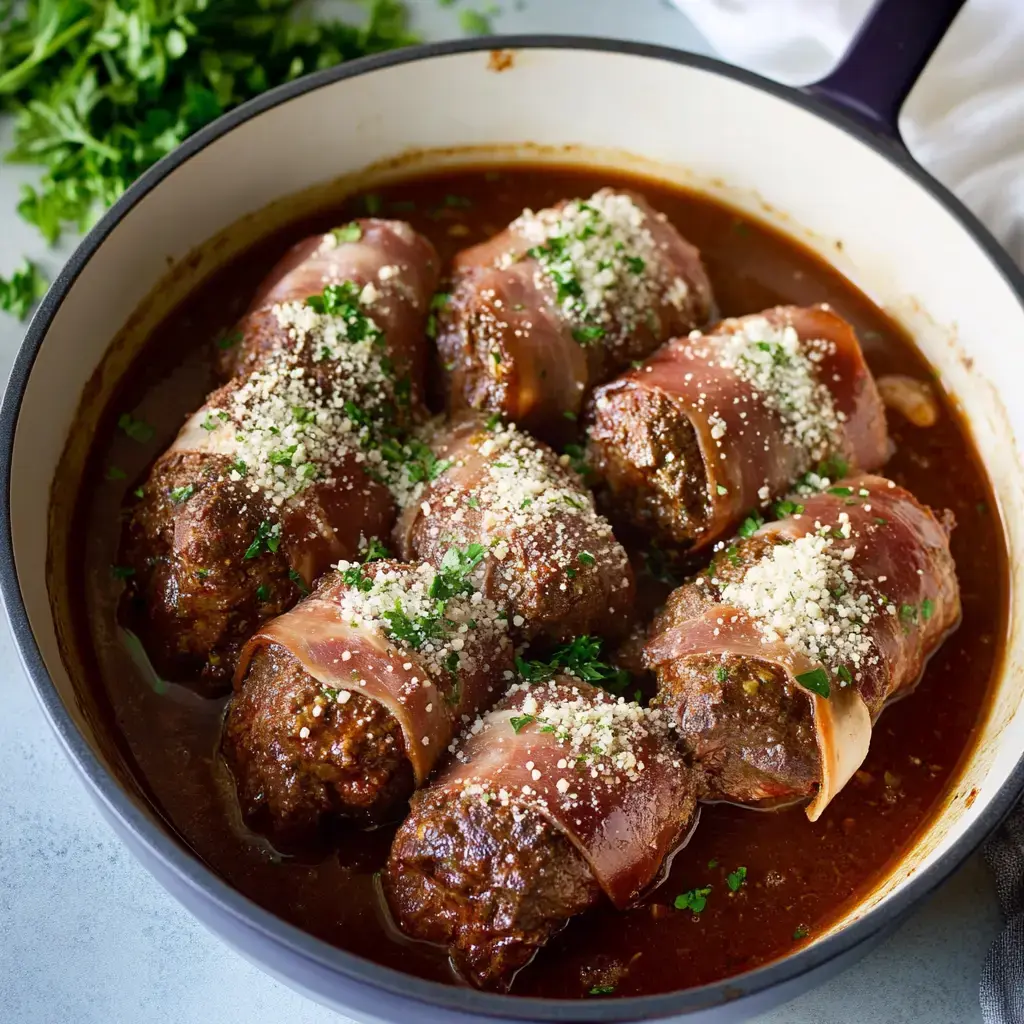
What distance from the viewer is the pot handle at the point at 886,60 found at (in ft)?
9.11

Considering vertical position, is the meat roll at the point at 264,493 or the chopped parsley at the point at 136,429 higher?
the meat roll at the point at 264,493

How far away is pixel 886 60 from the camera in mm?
2840

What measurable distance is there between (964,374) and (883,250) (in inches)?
15.1

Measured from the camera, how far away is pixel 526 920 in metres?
2.12

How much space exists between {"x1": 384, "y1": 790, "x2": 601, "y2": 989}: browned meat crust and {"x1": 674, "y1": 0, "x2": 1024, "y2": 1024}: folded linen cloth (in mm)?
2112

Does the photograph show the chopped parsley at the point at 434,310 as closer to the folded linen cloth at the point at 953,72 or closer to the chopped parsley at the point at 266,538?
the chopped parsley at the point at 266,538

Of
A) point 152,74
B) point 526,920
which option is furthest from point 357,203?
point 526,920

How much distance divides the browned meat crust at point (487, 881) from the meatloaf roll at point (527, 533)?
446mm

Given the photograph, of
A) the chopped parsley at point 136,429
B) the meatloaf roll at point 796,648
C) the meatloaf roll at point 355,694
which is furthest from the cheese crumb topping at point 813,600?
the chopped parsley at point 136,429

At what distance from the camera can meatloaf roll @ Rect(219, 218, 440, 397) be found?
2.72 metres

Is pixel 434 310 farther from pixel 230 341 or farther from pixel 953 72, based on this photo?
pixel 953 72

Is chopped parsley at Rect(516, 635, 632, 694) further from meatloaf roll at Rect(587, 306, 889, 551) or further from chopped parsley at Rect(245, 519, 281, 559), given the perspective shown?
chopped parsley at Rect(245, 519, 281, 559)

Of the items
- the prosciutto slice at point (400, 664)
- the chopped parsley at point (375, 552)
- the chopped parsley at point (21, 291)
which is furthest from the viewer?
the chopped parsley at point (21, 291)

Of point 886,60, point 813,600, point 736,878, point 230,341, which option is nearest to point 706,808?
point 736,878
